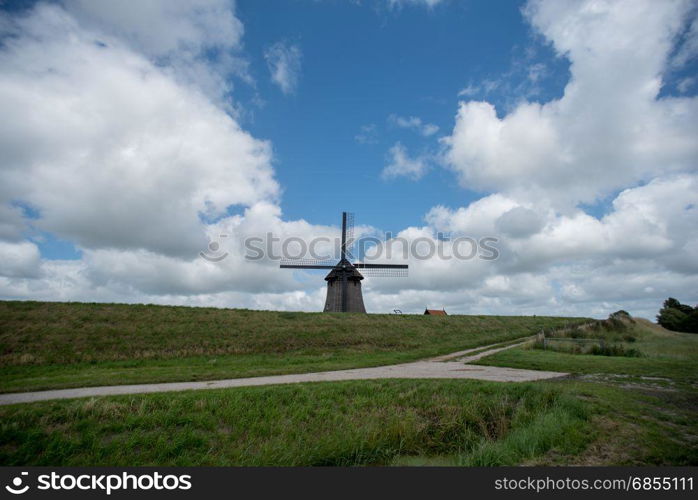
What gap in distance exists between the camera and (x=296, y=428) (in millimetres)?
9312

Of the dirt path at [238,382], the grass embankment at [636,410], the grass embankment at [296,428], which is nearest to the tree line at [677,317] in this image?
the grass embankment at [636,410]

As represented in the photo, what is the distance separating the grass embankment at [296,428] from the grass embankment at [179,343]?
18.4 ft

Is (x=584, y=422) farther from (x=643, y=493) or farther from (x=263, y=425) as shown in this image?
(x=263, y=425)

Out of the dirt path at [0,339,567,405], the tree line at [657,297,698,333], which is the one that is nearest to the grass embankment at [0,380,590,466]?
the dirt path at [0,339,567,405]

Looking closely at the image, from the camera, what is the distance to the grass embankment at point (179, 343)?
17.7 metres

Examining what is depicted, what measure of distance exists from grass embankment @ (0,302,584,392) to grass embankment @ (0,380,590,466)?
18.4 ft

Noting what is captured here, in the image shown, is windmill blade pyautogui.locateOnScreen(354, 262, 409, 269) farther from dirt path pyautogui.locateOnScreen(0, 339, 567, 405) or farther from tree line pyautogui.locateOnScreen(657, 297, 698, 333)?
tree line pyautogui.locateOnScreen(657, 297, 698, 333)

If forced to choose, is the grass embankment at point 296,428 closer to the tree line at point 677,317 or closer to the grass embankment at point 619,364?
the grass embankment at point 619,364

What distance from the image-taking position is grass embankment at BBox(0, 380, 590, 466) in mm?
7715

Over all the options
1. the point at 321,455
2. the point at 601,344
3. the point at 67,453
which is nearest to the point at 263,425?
the point at 321,455

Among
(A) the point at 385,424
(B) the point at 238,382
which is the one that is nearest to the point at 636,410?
(A) the point at 385,424

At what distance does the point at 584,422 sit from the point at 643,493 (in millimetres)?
2969

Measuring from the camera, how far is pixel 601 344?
23266mm

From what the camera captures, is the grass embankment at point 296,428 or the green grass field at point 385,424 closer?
the green grass field at point 385,424
